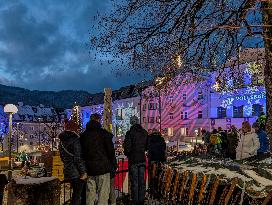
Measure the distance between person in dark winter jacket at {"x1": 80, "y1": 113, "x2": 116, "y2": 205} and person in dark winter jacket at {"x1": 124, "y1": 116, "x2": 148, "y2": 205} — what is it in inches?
52.4

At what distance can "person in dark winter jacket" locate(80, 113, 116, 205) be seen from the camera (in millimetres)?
8109

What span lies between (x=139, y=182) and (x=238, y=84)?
614 centimetres

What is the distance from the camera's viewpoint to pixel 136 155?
9578 millimetres

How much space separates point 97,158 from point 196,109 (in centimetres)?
5225

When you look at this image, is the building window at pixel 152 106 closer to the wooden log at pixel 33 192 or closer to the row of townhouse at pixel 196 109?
the row of townhouse at pixel 196 109

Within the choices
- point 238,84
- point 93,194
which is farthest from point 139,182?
point 238,84

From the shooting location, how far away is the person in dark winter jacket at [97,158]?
26.6 feet

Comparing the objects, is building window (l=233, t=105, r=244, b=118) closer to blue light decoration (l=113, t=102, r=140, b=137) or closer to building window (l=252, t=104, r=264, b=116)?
building window (l=252, t=104, r=264, b=116)

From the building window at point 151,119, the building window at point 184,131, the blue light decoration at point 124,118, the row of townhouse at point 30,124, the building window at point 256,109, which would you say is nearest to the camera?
the building window at point 256,109

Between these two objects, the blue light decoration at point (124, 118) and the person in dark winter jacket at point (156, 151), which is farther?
the blue light decoration at point (124, 118)

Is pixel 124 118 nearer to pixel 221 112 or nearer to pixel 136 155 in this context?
pixel 221 112

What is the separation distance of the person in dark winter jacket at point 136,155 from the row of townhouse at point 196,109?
29.0 metres

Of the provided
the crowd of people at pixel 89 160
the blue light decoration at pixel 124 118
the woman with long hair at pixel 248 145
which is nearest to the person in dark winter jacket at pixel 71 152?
the crowd of people at pixel 89 160

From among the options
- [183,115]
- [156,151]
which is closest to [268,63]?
[156,151]
